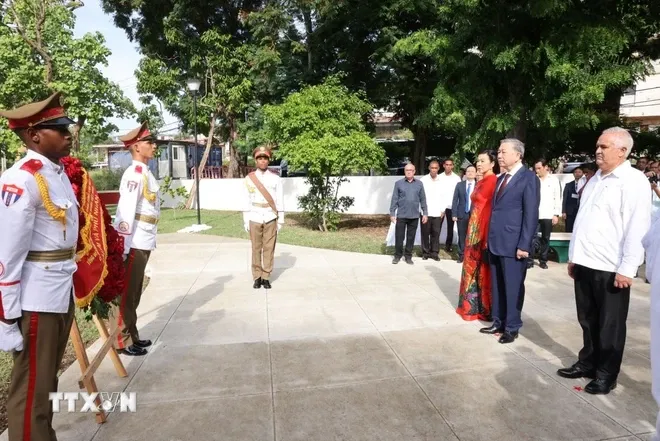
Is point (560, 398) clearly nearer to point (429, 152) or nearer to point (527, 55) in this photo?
point (527, 55)

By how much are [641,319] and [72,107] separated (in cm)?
1744

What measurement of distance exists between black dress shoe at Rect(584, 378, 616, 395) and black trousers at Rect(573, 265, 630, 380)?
0.11 feet

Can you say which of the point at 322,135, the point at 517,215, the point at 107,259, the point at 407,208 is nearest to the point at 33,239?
the point at 107,259

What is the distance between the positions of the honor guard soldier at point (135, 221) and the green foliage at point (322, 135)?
7.03 metres

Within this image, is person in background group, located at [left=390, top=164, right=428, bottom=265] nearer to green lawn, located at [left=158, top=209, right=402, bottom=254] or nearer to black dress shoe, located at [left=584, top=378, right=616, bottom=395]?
green lawn, located at [left=158, top=209, right=402, bottom=254]

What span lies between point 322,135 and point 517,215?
7.69 metres

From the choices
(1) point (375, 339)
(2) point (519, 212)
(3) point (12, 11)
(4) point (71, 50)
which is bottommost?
(1) point (375, 339)

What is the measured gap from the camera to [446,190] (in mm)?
8797

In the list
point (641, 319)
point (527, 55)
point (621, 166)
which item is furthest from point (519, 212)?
point (527, 55)

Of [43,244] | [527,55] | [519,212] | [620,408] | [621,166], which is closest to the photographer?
[43,244]

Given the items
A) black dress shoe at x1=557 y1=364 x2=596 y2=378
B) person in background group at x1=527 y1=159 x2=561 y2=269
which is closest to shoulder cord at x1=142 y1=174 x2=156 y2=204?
black dress shoe at x1=557 y1=364 x2=596 y2=378

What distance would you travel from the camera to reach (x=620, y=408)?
3.16 meters

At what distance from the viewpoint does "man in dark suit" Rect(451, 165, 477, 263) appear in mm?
8258

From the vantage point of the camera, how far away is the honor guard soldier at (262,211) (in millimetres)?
6273
